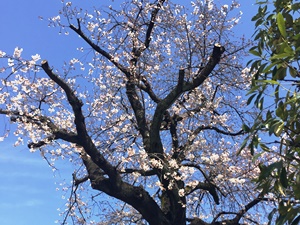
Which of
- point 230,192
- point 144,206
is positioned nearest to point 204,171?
point 230,192

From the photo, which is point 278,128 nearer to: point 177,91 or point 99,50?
point 177,91

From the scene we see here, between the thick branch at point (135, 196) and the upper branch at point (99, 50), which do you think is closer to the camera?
the thick branch at point (135, 196)

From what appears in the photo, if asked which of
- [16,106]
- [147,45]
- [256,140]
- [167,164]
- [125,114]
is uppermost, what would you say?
[147,45]

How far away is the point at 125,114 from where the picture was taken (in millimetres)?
7719

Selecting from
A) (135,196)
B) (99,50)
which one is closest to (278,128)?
(135,196)

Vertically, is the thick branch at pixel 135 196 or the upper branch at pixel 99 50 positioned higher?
the upper branch at pixel 99 50

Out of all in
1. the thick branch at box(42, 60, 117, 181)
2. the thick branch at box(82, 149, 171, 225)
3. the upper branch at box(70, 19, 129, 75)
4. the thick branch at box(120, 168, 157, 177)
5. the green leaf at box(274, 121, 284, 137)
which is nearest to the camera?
the green leaf at box(274, 121, 284, 137)

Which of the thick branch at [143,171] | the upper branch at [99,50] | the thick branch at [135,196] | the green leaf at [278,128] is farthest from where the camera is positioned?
the upper branch at [99,50]

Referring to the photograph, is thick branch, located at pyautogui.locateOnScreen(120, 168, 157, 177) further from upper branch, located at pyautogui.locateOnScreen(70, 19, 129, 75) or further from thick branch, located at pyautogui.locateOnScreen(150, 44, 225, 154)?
upper branch, located at pyautogui.locateOnScreen(70, 19, 129, 75)

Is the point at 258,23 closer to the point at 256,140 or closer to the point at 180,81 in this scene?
the point at 256,140

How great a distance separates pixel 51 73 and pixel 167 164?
223cm

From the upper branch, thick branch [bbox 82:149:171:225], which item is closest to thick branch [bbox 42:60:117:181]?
thick branch [bbox 82:149:171:225]

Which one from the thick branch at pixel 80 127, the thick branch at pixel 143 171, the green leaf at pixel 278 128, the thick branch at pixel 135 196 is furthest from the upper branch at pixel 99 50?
the green leaf at pixel 278 128

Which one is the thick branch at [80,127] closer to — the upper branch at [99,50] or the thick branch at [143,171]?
the thick branch at [143,171]
